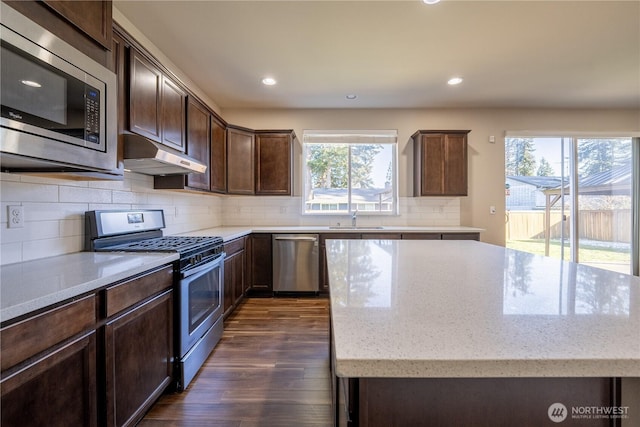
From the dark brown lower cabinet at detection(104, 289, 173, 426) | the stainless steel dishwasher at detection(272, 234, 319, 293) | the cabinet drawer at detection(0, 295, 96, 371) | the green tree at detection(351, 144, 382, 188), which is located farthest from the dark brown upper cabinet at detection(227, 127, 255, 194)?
the cabinet drawer at detection(0, 295, 96, 371)

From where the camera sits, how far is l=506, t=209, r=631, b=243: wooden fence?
406cm

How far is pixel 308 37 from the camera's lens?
235cm

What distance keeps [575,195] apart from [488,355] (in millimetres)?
5059

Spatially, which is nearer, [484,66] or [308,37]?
[308,37]

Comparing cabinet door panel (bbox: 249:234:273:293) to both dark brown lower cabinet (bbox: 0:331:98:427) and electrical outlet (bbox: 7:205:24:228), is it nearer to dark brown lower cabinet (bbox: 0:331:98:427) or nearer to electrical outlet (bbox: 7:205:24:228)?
electrical outlet (bbox: 7:205:24:228)

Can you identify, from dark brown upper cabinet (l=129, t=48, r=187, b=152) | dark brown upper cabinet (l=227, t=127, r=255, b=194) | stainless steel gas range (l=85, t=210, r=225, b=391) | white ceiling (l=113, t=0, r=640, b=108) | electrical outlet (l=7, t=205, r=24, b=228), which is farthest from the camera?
dark brown upper cabinet (l=227, t=127, r=255, b=194)

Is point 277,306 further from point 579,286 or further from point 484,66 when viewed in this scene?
point 484,66

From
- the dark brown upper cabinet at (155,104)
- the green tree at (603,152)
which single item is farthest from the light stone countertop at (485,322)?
the green tree at (603,152)

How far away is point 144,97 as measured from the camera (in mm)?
1957

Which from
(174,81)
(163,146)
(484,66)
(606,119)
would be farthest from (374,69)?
(606,119)

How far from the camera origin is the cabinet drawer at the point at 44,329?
83cm

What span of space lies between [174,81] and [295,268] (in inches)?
91.4

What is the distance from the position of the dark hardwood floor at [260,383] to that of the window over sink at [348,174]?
6.19ft

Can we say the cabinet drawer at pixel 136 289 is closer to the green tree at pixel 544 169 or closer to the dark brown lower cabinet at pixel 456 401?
the dark brown lower cabinet at pixel 456 401
